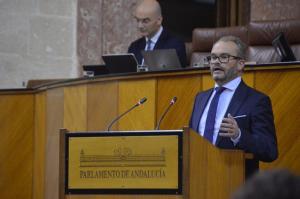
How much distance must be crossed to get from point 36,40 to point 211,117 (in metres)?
4.66

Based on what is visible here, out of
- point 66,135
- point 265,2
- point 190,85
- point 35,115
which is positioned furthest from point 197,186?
point 265,2

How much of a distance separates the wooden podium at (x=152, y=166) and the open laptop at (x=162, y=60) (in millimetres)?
2109

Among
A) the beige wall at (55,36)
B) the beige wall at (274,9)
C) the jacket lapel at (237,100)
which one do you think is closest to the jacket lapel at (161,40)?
the beige wall at (274,9)

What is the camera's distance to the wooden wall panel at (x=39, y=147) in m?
6.09

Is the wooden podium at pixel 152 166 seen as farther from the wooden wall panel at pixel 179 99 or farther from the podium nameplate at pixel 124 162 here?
the wooden wall panel at pixel 179 99

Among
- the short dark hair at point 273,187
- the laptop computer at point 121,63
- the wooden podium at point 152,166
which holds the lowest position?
the short dark hair at point 273,187

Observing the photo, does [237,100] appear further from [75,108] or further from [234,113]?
[75,108]

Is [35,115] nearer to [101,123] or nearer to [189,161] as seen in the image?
[101,123]

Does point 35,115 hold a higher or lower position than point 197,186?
higher

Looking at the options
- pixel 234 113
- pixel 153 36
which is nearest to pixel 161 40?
pixel 153 36

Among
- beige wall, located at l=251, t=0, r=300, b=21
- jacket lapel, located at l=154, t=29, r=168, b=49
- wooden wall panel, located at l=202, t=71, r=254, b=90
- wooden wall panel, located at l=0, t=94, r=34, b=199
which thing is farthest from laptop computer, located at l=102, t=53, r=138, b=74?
beige wall, located at l=251, t=0, r=300, b=21

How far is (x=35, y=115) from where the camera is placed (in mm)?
6320

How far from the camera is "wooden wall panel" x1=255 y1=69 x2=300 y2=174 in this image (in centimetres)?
495

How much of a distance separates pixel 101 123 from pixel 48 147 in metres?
0.62
